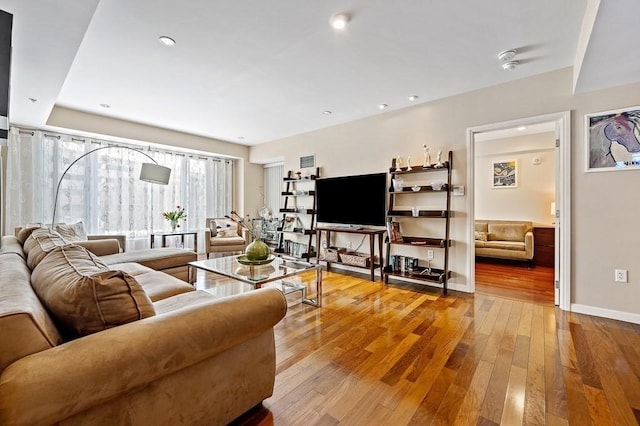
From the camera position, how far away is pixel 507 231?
211 inches

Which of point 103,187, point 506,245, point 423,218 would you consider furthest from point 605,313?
point 103,187

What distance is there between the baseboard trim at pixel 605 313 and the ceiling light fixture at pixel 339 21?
343cm

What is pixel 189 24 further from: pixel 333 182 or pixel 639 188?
pixel 639 188

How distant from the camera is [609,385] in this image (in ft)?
5.57

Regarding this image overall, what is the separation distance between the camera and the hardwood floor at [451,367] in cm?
147

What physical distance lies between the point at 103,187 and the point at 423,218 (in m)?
5.14

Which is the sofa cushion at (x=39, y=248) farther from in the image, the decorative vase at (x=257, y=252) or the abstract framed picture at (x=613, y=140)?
the abstract framed picture at (x=613, y=140)

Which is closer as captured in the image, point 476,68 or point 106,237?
point 476,68

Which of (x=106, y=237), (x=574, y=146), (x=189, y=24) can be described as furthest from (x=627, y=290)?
(x=106, y=237)

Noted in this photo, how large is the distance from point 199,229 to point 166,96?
311 cm

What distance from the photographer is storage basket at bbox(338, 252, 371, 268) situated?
13.6ft

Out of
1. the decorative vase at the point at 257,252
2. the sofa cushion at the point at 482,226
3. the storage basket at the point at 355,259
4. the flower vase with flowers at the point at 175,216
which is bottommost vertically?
the storage basket at the point at 355,259

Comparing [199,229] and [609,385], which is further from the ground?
[199,229]

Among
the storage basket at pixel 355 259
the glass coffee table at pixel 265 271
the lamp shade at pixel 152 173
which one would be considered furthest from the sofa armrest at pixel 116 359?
the lamp shade at pixel 152 173
